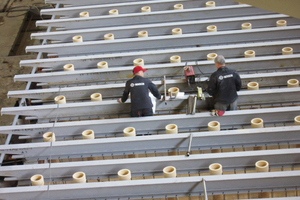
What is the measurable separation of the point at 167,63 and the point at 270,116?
1.99 meters

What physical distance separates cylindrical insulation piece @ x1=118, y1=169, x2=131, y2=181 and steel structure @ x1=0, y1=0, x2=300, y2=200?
97mm

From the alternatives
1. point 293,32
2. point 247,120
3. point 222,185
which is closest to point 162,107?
point 247,120

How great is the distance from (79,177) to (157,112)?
1.71 m

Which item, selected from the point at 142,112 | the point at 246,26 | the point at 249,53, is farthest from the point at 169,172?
the point at 246,26

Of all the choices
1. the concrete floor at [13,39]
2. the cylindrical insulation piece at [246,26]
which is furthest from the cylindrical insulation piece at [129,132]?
the concrete floor at [13,39]

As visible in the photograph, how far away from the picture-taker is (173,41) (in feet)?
21.3

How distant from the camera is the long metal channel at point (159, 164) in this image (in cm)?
441

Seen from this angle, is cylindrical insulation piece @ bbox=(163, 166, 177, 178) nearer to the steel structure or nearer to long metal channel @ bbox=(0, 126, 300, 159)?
the steel structure

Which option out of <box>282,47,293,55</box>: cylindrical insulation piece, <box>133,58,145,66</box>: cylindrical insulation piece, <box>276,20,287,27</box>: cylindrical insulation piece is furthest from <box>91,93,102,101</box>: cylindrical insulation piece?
<box>276,20,287,27</box>: cylindrical insulation piece

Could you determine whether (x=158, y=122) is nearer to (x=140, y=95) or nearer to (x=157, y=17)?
(x=140, y=95)

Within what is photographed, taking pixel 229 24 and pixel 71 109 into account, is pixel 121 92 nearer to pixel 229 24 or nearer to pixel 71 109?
pixel 71 109

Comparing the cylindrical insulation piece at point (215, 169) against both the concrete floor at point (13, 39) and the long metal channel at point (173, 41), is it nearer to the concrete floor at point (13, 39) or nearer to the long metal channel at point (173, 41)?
the long metal channel at point (173, 41)

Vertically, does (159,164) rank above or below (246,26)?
below

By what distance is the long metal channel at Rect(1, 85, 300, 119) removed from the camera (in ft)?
17.7
